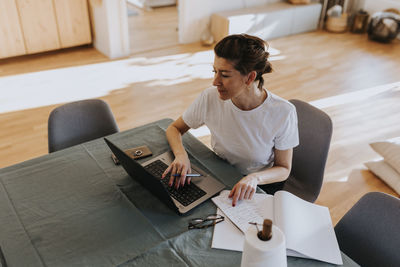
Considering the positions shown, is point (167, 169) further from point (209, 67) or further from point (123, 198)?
point (209, 67)

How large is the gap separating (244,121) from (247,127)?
34 millimetres

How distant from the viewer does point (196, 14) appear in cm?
543

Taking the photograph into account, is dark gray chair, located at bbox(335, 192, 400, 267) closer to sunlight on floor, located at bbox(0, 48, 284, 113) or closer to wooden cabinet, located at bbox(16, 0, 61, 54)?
sunlight on floor, located at bbox(0, 48, 284, 113)

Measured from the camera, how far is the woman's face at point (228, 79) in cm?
168

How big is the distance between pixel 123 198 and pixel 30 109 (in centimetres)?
267

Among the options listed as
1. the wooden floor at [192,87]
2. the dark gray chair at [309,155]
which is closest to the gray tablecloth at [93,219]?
the dark gray chair at [309,155]

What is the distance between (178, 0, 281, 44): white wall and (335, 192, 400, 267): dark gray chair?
4.37 metres

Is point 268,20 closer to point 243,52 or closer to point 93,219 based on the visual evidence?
point 243,52

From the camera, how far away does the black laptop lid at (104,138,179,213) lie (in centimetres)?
141

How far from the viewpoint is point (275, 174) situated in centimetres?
177

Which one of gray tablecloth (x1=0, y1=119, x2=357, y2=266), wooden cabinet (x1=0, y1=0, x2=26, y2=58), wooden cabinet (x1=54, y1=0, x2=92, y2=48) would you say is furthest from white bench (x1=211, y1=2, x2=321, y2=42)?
gray tablecloth (x1=0, y1=119, x2=357, y2=266)

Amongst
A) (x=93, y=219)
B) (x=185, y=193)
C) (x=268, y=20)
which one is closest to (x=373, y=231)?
(x=185, y=193)

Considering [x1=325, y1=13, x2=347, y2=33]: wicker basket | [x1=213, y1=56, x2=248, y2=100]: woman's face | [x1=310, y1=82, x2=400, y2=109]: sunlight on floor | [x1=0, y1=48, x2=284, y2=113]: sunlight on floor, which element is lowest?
[x1=310, y1=82, x2=400, y2=109]: sunlight on floor

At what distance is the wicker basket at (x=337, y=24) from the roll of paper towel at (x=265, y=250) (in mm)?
5785
